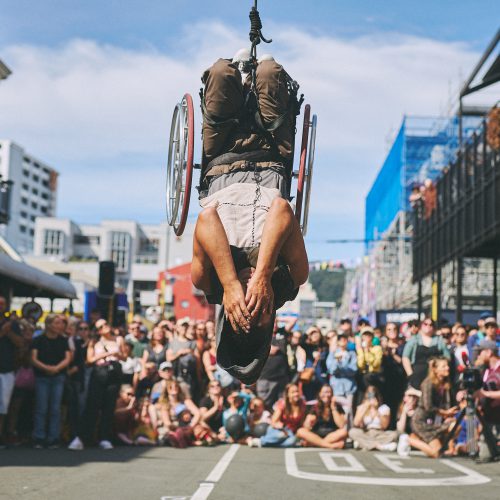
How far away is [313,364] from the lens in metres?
15.3

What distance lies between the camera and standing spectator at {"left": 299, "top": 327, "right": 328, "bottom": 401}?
1499cm

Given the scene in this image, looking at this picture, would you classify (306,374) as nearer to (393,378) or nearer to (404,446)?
(393,378)

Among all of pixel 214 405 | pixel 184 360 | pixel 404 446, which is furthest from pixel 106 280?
pixel 404 446

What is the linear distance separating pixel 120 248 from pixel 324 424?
93.7m

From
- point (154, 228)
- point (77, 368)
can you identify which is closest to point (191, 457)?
point (77, 368)

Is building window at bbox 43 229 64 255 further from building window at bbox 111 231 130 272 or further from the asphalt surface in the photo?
the asphalt surface

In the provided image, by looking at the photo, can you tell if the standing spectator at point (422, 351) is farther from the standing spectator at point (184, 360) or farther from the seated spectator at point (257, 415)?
the standing spectator at point (184, 360)

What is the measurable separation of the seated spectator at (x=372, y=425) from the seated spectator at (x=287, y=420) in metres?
0.87

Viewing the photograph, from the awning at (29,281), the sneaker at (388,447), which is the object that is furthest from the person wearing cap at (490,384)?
the awning at (29,281)

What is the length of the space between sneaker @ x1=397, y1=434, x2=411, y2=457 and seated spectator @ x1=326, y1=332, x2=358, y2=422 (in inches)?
54.7

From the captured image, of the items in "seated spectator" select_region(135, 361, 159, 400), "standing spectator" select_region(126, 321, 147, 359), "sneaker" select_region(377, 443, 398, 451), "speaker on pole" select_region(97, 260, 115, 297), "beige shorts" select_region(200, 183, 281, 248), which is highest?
"speaker on pole" select_region(97, 260, 115, 297)

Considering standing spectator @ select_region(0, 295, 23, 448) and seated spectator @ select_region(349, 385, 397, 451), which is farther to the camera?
seated spectator @ select_region(349, 385, 397, 451)

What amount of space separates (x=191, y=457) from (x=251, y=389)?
3198 mm

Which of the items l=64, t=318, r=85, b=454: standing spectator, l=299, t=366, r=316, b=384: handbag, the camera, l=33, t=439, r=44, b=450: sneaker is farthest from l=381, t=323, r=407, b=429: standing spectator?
l=33, t=439, r=44, b=450: sneaker
